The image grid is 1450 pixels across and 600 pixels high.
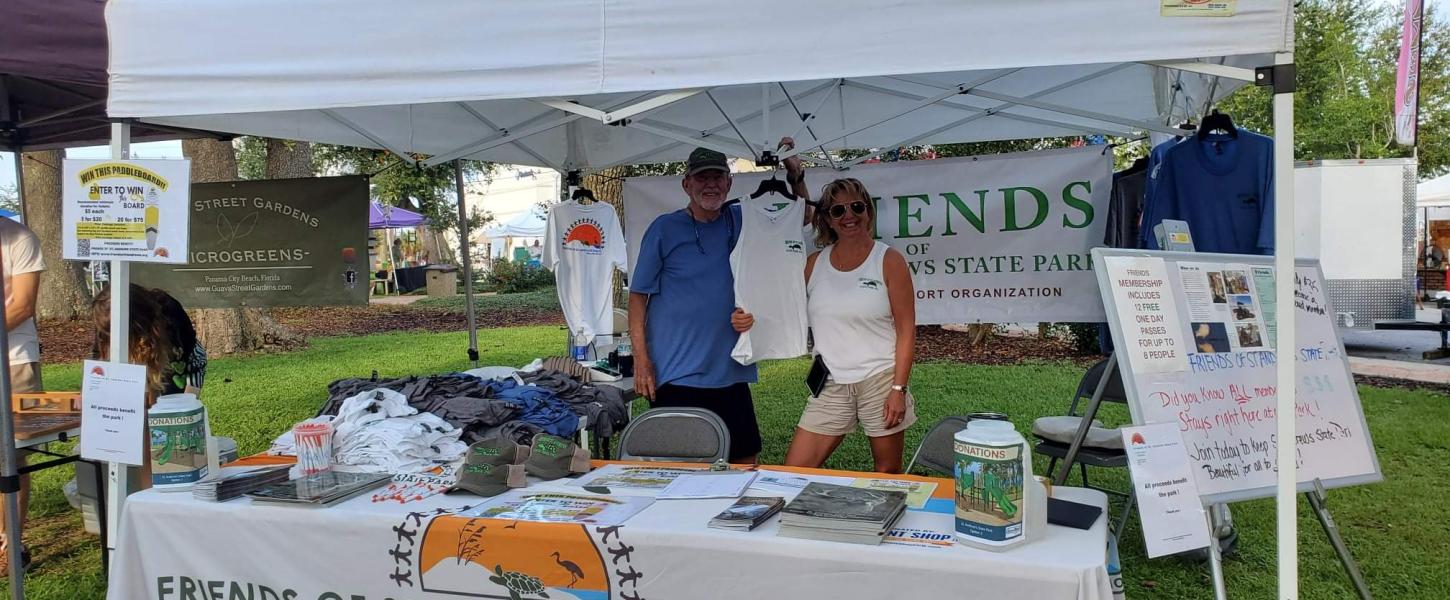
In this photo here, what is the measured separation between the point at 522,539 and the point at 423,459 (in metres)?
0.76

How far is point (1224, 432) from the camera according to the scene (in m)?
2.14

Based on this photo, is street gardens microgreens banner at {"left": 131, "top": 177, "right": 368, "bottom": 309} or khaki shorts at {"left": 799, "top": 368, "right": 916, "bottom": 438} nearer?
khaki shorts at {"left": 799, "top": 368, "right": 916, "bottom": 438}

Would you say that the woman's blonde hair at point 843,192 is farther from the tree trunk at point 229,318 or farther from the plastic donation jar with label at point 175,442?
the tree trunk at point 229,318

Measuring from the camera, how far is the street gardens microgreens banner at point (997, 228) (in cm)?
409

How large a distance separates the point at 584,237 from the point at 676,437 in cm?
236

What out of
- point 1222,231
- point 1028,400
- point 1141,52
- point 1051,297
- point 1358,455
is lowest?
point 1028,400

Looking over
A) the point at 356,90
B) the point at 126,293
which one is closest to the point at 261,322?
the point at 126,293

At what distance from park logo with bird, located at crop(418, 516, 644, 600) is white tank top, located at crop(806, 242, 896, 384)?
116 cm

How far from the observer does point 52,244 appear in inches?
408

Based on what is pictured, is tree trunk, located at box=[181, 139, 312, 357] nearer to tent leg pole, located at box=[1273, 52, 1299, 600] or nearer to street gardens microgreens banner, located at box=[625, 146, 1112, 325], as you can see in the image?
street gardens microgreens banner, located at box=[625, 146, 1112, 325]

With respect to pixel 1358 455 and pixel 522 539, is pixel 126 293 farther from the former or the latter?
pixel 1358 455

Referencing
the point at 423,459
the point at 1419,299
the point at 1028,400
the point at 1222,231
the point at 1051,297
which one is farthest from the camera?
the point at 1419,299

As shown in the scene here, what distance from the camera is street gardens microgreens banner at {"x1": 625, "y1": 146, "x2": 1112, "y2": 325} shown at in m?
4.09

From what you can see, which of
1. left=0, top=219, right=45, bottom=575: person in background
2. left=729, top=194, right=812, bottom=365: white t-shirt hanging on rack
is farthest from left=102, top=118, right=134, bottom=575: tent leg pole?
left=729, top=194, right=812, bottom=365: white t-shirt hanging on rack
